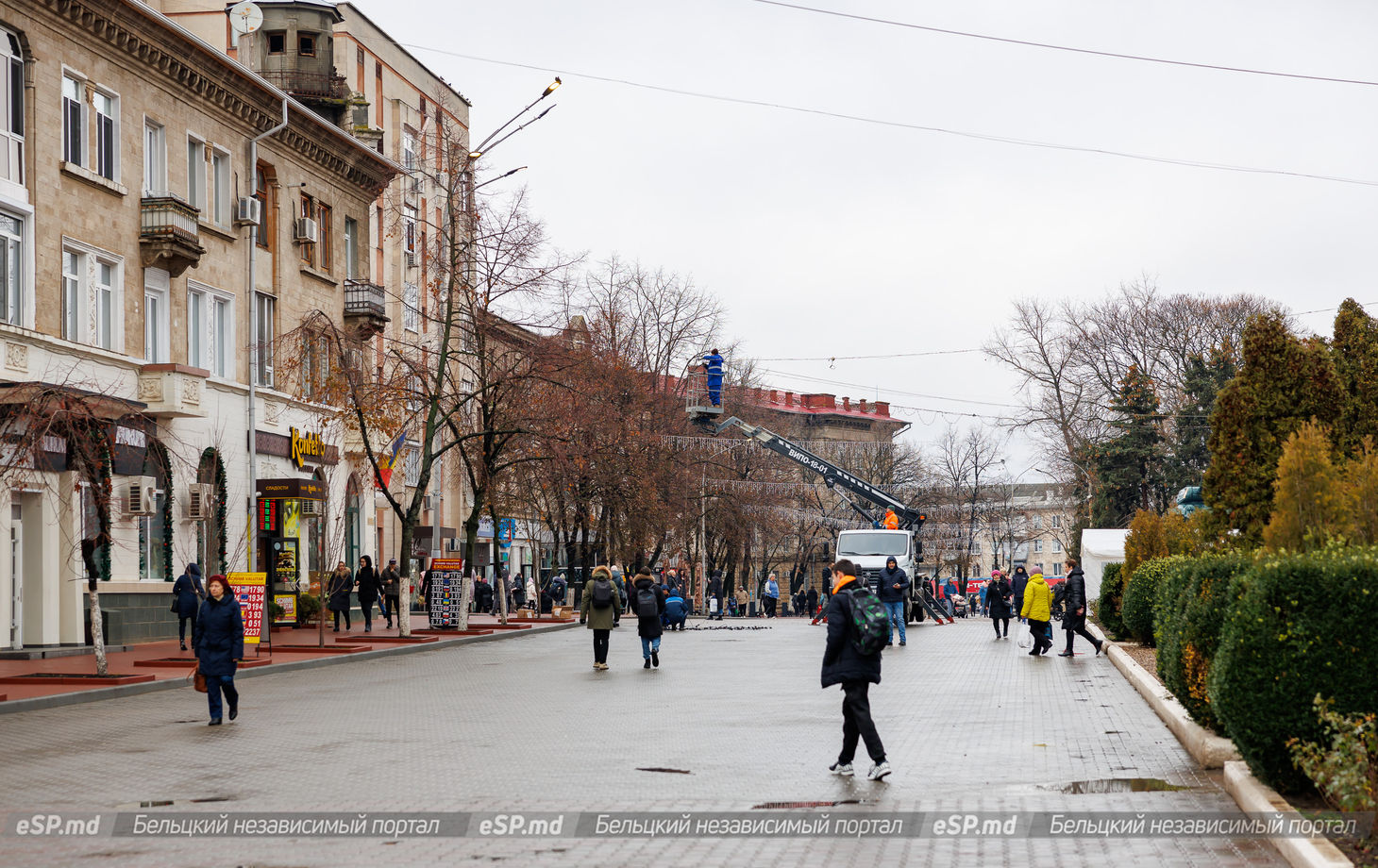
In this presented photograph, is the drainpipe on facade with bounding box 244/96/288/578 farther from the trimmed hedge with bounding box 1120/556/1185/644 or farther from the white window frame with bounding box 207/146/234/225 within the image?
the trimmed hedge with bounding box 1120/556/1185/644

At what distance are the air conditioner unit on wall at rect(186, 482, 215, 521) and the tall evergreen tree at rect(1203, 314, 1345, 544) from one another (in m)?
21.1

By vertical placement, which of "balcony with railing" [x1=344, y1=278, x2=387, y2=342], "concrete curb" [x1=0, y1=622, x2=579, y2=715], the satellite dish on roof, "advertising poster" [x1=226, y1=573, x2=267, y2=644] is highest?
the satellite dish on roof

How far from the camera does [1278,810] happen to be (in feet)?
28.4

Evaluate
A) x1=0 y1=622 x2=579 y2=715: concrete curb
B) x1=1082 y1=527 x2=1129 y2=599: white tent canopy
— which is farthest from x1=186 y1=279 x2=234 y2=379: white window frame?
x1=1082 y1=527 x2=1129 y2=599: white tent canopy

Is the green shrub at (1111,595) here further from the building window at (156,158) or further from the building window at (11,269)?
the building window at (11,269)

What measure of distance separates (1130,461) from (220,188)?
4041 centimetres

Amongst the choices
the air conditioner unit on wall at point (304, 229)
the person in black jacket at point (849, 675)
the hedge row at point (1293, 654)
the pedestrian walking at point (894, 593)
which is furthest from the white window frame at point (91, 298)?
the hedge row at point (1293, 654)

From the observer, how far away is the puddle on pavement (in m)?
10.7

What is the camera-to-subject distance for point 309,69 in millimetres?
50344

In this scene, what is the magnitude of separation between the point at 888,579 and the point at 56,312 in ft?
→ 56.4

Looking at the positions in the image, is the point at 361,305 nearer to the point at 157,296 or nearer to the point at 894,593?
the point at 157,296

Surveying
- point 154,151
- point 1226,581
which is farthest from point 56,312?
point 1226,581

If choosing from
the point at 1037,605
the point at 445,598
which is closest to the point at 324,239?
the point at 445,598

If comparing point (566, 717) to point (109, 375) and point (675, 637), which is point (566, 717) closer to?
point (109, 375)
